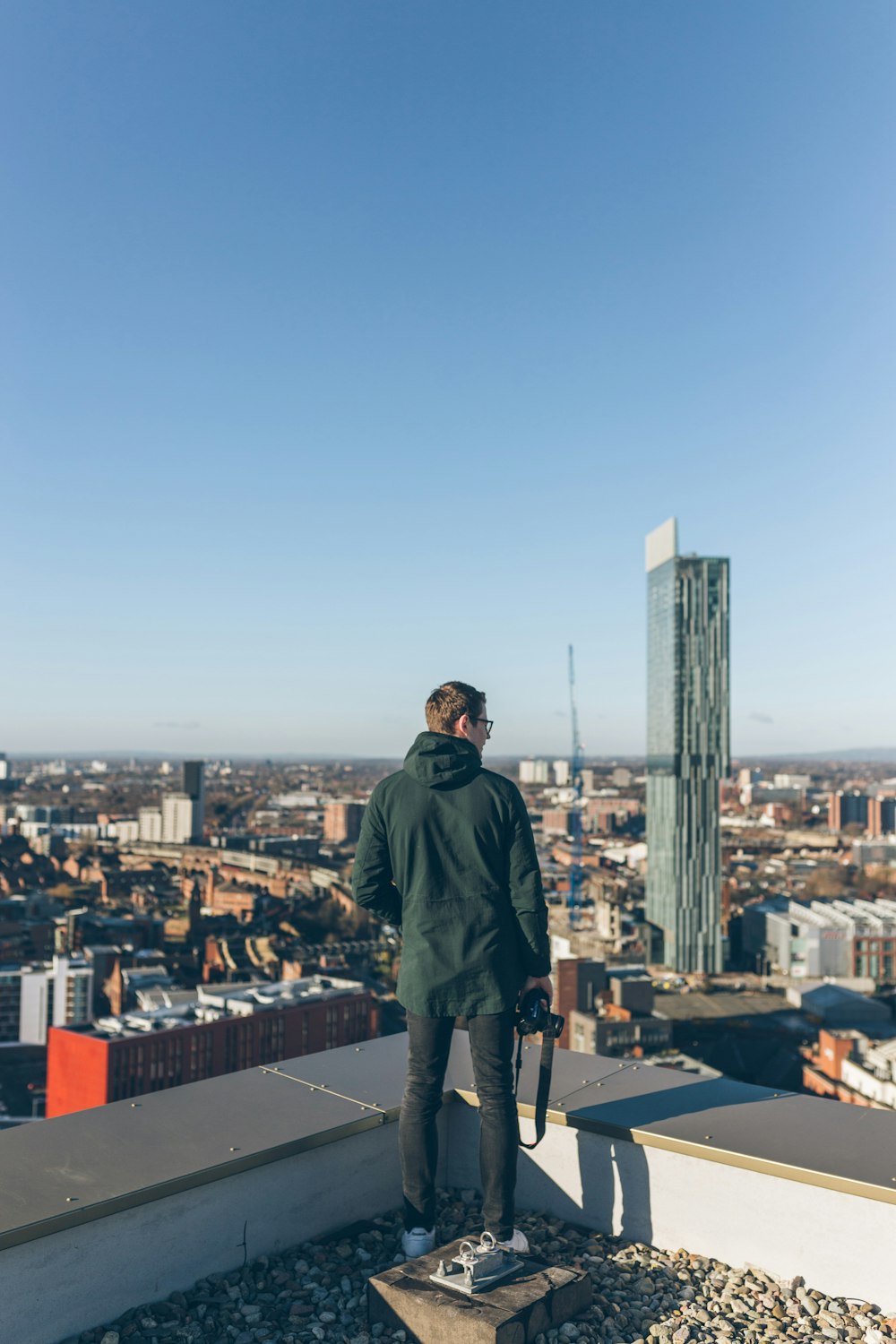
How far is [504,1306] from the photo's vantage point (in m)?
1.51

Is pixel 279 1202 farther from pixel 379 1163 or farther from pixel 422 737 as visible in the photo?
pixel 422 737

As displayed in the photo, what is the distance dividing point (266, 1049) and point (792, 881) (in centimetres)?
2787

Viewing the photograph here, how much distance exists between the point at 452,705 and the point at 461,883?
307 mm

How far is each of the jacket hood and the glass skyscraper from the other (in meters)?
27.7

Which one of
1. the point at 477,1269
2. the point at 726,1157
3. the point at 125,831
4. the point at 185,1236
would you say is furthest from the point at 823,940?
the point at 125,831

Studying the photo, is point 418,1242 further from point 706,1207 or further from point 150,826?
point 150,826

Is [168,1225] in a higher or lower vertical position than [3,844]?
higher

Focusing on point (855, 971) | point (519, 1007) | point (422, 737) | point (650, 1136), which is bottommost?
point (855, 971)

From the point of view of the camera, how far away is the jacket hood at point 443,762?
5.68ft

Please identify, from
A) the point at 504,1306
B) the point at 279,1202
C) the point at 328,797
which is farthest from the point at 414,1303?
the point at 328,797

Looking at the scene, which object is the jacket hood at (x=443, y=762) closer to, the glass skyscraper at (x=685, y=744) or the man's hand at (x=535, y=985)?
the man's hand at (x=535, y=985)

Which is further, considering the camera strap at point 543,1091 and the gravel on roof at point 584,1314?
the camera strap at point 543,1091

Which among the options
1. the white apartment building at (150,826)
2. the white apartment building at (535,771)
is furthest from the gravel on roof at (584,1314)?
the white apartment building at (535,771)

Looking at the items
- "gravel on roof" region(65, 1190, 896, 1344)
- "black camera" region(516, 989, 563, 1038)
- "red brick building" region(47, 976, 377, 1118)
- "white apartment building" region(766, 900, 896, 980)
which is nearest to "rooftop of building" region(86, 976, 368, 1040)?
"red brick building" region(47, 976, 377, 1118)
